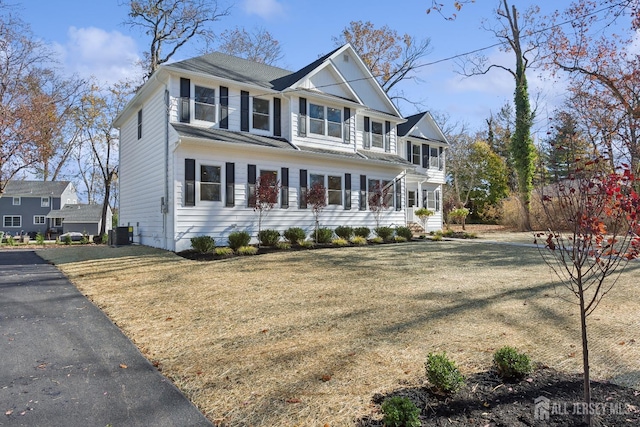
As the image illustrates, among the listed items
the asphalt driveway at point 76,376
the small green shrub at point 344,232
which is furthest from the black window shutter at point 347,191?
the asphalt driveway at point 76,376

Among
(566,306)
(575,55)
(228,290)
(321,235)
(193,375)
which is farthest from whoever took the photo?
(575,55)

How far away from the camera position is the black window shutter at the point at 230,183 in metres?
12.6

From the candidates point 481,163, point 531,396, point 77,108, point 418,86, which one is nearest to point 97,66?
point 77,108

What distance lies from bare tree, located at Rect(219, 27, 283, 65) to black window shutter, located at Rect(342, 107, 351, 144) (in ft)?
44.1

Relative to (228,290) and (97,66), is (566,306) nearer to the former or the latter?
(228,290)

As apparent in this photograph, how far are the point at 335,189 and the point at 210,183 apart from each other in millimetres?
→ 5185

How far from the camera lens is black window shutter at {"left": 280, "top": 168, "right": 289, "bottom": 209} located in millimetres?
13852

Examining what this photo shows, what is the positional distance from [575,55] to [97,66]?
24.6 metres

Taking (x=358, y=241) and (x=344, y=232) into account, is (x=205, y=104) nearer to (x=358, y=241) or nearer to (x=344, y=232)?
(x=344, y=232)

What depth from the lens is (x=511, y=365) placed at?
9.46 feet

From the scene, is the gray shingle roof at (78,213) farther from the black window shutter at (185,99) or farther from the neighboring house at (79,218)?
the black window shutter at (185,99)

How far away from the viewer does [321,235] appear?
1341 cm

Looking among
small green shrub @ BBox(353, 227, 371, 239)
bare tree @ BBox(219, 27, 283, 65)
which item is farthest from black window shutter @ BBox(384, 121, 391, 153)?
bare tree @ BBox(219, 27, 283, 65)

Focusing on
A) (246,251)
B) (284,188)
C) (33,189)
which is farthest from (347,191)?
(33,189)
